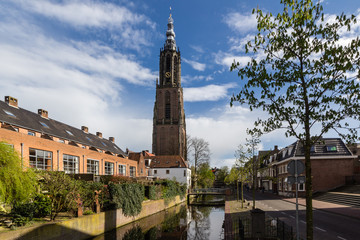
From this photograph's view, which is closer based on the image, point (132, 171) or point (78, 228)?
point (78, 228)

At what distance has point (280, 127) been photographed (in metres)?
8.78

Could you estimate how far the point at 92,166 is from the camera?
35.5m

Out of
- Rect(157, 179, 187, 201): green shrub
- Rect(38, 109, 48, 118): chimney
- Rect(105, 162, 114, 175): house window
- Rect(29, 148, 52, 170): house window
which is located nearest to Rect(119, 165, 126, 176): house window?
Rect(105, 162, 114, 175): house window

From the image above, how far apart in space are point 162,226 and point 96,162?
54.6 feet

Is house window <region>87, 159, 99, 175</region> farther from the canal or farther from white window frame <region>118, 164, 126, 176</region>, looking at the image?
the canal

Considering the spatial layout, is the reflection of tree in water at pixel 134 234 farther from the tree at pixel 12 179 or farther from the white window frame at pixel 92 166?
the white window frame at pixel 92 166

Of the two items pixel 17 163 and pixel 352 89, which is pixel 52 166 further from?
pixel 352 89

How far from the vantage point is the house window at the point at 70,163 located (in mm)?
30031

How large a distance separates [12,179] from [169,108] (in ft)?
218

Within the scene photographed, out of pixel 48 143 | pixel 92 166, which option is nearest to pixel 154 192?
pixel 92 166

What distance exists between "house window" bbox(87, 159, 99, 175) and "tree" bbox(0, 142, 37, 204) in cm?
Answer: 2101

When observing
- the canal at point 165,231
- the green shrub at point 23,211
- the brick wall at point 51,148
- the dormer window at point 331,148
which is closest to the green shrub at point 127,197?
the canal at point 165,231

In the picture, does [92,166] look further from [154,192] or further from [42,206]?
[42,206]

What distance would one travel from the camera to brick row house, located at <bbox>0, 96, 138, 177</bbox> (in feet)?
81.3
